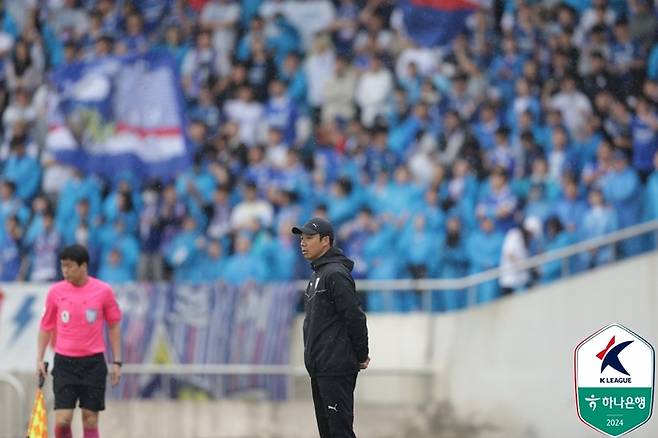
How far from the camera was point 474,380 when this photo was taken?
16703 millimetres

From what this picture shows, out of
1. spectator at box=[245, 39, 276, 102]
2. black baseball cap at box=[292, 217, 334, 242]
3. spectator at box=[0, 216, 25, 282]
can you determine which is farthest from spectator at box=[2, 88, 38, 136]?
black baseball cap at box=[292, 217, 334, 242]

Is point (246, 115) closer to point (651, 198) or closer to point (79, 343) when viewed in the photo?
point (651, 198)

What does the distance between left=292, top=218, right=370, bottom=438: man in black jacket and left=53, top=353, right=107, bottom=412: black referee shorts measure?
8.10 feet

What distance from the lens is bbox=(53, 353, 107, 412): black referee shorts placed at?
1263cm

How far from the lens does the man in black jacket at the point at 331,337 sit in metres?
10.8

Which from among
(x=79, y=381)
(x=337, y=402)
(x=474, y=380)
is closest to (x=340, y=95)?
(x=474, y=380)

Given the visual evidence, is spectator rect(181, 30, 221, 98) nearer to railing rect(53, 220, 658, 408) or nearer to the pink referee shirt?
railing rect(53, 220, 658, 408)

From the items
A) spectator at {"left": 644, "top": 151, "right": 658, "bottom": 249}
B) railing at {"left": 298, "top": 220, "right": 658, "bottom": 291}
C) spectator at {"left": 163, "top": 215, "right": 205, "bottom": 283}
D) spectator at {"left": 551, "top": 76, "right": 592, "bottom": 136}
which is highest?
spectator at {"left": 551, "top": 76, "right": 592, "bottom": 136}

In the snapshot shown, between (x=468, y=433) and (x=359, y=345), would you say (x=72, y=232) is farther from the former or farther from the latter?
(x=359, y=345)

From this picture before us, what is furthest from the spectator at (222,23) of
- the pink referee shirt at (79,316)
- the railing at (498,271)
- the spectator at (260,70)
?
the pink referee shirt at (79,316)

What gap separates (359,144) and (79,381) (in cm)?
822

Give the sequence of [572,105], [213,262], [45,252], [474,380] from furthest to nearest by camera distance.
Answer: [45,252] < [213,262] < [572,105] < [474,380]

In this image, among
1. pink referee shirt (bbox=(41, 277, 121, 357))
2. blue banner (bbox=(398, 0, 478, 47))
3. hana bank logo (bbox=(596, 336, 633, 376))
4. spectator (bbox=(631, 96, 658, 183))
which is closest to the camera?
hana bank logo (bbox=(596, 336, 633, 376))

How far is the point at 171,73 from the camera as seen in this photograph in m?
22.5
